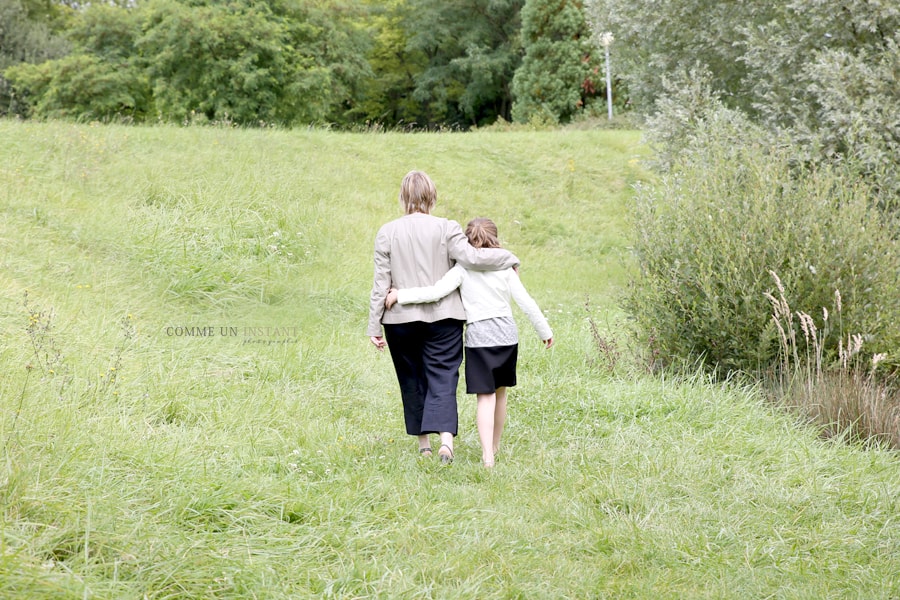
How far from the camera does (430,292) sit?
5180mm

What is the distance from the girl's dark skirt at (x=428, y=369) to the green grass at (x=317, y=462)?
27 cm

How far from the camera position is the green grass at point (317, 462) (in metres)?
3.56

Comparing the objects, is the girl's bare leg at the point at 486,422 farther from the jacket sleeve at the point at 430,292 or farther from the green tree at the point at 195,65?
Answer: the green tree at the point at 195,65

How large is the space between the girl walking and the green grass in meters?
0.39

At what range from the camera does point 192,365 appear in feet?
22.3

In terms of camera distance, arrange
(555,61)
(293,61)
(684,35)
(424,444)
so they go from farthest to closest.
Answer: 1. (555,61)
2. (293,61)
3. (684,35)
4. (424,444)

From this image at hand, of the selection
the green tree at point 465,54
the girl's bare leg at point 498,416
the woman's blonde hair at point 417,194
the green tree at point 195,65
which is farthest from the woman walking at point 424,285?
the green tree at point 465,54

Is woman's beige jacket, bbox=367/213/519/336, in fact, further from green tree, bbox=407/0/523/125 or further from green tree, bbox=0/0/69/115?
green tree, bbox=407/0/523/125

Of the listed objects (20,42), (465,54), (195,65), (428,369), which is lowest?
(428,369)

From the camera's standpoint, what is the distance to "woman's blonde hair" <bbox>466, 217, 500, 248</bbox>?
536cm

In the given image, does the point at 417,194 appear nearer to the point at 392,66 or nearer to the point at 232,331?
the point at 232,331

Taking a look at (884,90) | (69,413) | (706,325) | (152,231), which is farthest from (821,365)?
(152,231)

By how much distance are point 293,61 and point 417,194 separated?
19.4m

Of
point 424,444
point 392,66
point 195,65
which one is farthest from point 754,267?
point 392,66
